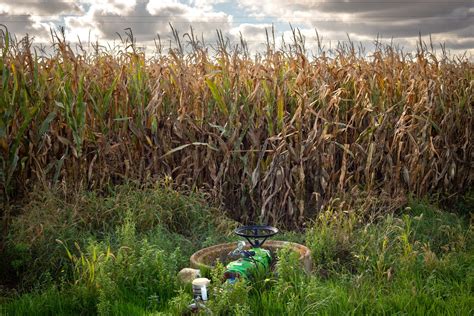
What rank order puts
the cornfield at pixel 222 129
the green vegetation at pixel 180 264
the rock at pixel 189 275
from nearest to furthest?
the green vegetation at pixel 180 264
the rock at pixel 189 275
the cornfield at pixel 222 129

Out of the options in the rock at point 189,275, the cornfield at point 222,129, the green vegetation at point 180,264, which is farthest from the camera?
the cornfield at point 222,129

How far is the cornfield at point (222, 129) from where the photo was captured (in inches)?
251

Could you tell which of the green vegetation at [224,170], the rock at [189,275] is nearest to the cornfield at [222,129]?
the green vegetation at [224,170]

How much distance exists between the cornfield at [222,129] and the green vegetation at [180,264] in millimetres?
421

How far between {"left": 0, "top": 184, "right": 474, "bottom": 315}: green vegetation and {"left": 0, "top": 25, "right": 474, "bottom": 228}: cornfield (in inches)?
16.6

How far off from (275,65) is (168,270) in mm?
3218

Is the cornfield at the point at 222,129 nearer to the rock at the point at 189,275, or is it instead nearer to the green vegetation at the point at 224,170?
the green vegetation at the point at 224,170

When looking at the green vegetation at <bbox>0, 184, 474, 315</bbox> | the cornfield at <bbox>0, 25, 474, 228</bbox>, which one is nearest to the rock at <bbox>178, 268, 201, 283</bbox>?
the green vegetation at <bbox>0, 184, 474, 315</bbox>

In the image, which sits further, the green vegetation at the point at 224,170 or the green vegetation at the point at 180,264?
the green vegetation at the point at 224,170

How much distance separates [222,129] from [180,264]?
66.3 inches

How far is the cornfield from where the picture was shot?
6.36m

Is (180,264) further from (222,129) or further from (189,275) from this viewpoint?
(222,129)

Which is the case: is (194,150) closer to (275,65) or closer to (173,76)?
(173,76)

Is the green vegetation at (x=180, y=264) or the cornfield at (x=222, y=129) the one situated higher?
the cornfield at (x=222, y=129)
